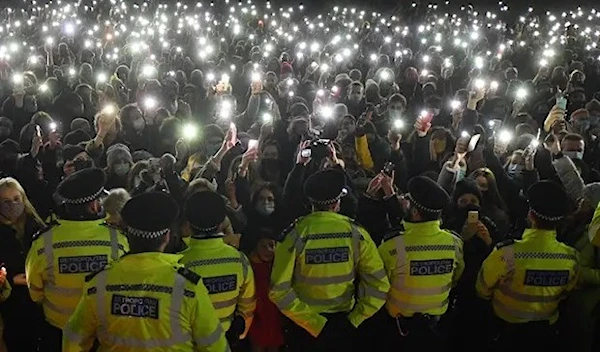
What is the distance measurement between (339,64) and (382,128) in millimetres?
6744

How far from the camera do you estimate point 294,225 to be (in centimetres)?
485

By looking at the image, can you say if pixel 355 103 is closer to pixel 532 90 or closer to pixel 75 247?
pixel 532 90

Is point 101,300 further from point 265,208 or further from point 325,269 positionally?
point 265,208

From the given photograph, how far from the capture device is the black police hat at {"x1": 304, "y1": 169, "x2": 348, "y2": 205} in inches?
188

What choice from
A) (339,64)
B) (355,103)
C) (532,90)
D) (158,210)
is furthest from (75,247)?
(339,64)

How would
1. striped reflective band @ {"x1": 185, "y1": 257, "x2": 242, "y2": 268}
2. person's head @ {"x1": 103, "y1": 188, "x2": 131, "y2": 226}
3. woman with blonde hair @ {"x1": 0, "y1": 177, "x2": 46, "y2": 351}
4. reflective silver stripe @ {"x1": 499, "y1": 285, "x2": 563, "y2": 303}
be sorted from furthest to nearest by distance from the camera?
person's head @ {"x1": 103, "y1": 188, "x2": 131, "y2": 226}, woman with blonde hair @ {"x1": 0, "y1": 177, "x2": 46, "y2": 351}, reflective silver stripe @ {"x1": 499, "y1": 285, "x2": 563, "y2": 303}, striped reflective band @ {"x1": 185, "y1": 257, "x2": 242, "y2": 268}

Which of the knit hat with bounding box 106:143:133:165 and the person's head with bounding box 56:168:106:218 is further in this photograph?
the knit hat with bounding box 106:143:133:165

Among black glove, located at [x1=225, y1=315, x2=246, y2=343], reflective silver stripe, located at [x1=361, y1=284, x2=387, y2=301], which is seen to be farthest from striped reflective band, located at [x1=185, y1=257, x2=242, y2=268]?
reflective silver stripe, located at [x1=361, y1=284, x2=387, y2=301]

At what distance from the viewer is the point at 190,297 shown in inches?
137

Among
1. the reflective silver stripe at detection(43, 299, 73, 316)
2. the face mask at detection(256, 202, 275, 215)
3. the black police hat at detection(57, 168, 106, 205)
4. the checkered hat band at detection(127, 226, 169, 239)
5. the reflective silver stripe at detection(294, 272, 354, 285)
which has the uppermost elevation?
the checkered hat band at detection(127, 226, 169, 239)

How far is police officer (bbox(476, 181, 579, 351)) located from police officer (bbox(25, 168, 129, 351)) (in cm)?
271

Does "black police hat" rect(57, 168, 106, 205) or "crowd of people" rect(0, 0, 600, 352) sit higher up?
"black police hat" rect(57, 168, 106, 205)

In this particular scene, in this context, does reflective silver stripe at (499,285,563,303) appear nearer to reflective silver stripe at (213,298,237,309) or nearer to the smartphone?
the smartphone

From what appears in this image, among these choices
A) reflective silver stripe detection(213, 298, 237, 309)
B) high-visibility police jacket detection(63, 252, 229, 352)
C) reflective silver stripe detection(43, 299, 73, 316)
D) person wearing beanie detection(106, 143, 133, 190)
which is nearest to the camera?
high-visibility police jacket detection(63, 252, 229, 352)
